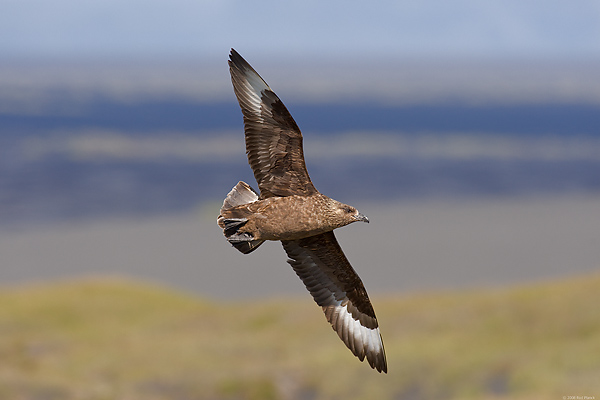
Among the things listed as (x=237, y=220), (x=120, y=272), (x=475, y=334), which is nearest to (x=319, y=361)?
(x=475, y=334)

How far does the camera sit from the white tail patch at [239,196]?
1029 centimetres

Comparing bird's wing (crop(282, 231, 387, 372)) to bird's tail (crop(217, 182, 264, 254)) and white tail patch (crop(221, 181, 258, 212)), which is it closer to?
white tail patch (crop(221, 181, 258, 212))

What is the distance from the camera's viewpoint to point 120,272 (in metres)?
48.4

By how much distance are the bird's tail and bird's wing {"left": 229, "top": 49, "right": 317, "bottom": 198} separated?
1.01 feet

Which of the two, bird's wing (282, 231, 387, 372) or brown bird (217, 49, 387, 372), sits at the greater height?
brown bird (217, 49, 387, 372)

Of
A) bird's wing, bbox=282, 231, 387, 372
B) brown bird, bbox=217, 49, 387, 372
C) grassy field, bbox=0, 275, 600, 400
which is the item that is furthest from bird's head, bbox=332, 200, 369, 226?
grassy field, bbox=0, 275, 600, 400

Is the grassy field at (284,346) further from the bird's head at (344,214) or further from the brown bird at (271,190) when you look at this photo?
the brown bird at (271,190)

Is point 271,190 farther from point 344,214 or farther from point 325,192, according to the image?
point 325,192

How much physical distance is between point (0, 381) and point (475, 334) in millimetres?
14092

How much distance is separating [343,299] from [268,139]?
2.96 metres

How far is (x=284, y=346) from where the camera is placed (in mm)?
25453

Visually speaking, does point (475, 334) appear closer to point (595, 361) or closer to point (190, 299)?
point (595, 361)

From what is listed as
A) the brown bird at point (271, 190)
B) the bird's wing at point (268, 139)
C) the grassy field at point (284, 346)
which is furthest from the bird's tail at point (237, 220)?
the grassy field at point (284, 346)

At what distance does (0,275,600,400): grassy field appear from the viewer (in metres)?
20.2
